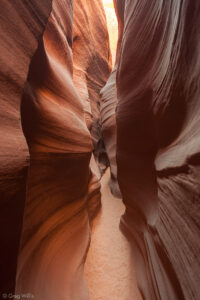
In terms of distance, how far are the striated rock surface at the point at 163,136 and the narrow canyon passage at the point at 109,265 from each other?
0.47 feet

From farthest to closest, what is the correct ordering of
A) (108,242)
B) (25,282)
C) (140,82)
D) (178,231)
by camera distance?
(108,242)
(140,82)
(25,282)
(178,231)

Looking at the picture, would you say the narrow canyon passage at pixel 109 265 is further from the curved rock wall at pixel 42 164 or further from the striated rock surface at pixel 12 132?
the striated rock surface at pixel 12 132

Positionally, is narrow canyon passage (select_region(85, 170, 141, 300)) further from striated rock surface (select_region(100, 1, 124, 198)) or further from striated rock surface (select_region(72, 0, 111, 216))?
striated rock surface (select_region(72, 0, 111, 216))

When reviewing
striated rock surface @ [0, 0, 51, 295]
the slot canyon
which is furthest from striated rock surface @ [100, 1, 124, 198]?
striated rock surface @ [0, 0, 51, 295]

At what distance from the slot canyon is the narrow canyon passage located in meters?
0.01

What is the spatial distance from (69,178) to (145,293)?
129cm

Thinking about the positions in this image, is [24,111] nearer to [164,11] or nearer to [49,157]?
[49,157]

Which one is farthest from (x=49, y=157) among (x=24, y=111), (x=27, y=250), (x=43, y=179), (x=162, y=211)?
(x=162, y=211)

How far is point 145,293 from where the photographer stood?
51.7 inches

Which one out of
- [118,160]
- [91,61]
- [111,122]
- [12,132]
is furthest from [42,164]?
[91,61]

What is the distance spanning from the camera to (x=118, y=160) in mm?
2242

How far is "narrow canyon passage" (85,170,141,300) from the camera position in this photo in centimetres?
147

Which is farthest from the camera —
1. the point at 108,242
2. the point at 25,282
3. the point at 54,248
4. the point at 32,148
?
the point at 108,242

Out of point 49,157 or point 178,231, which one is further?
point 49,157
